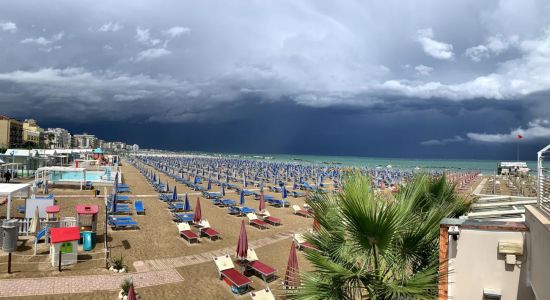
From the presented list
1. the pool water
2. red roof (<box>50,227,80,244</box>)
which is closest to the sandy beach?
red roof (<box>50,227,80,244</box>)

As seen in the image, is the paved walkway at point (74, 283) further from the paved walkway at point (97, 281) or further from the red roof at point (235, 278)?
the red roof at point (235, 278)

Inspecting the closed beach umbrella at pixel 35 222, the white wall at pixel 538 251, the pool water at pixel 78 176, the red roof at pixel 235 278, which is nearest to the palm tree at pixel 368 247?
the white wall at pixel 538 251

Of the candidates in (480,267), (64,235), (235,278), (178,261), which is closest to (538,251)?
(480,267)

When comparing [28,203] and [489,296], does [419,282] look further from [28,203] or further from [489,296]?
[28,203]

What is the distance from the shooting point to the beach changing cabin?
397 inches

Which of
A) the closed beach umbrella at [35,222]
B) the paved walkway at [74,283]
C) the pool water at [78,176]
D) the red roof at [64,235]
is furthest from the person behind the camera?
the pool water at [78,176]

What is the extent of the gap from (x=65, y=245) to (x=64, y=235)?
33 centimetres

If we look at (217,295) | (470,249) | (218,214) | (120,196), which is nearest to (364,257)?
(470,249)

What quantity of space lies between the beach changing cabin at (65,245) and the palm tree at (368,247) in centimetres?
892

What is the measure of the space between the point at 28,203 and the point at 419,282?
15.3m

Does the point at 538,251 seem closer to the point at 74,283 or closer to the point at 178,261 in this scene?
the point at 74,283

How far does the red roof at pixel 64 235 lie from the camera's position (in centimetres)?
1007

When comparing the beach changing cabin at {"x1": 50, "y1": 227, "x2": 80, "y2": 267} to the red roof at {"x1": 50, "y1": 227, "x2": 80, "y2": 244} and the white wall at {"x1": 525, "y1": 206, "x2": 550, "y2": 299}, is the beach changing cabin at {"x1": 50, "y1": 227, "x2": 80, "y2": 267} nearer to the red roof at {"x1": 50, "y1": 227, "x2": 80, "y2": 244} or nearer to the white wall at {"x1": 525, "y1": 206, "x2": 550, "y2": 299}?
the red roof at {"x1": 50, "y1": 227, "x2": 80, "y2": 244}

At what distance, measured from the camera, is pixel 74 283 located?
9133 millimetres
